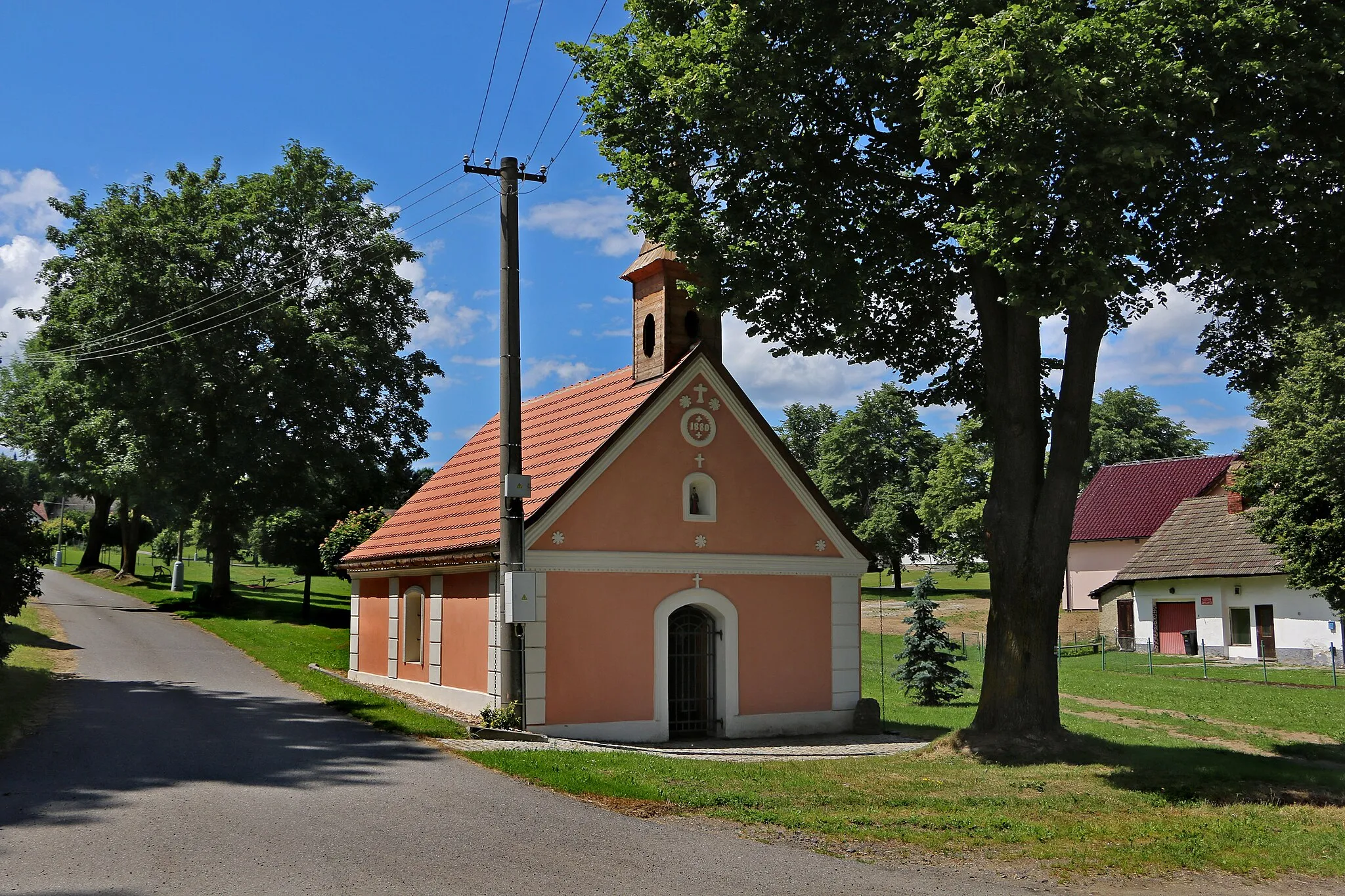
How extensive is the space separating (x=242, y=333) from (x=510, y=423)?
24599mm

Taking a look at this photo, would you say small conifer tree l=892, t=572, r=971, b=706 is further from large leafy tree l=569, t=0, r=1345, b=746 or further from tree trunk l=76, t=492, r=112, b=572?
tree trunk l=76, t=492, r=112, b=572

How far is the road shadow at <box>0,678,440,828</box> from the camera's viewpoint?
10812mm

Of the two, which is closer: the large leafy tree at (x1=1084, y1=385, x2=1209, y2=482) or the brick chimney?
the brick chimney

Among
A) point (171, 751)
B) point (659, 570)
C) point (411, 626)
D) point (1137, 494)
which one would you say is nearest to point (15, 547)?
point (171, 751)

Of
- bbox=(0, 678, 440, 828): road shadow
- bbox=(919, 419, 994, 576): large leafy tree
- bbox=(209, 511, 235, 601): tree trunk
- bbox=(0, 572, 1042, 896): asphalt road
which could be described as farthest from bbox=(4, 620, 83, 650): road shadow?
bbox=(919, 419, 994, 576): large leafy tree

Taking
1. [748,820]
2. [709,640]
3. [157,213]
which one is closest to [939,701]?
[709,640]

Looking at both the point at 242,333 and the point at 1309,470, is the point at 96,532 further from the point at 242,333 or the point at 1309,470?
the point at 1309,470

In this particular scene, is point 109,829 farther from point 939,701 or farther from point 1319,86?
point 939,701

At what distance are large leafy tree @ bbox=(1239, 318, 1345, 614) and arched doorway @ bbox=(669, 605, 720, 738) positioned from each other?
15853mm

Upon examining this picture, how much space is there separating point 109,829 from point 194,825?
66 cm

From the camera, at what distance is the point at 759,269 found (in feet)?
52.0

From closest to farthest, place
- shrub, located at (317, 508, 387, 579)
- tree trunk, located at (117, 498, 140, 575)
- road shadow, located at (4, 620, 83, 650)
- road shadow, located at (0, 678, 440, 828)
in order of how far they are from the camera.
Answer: road shadow, located at (0, 678, 440, 828), road shadow, located at (4, 620, 83, 650), shrub, located at (317, 508, 387, 579), tree trunk, located at (117, 498, 140, 575)

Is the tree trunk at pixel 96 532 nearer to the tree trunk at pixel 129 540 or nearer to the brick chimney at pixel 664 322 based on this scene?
the tree trunk at pixel 129 540

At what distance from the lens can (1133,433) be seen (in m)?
77.2
